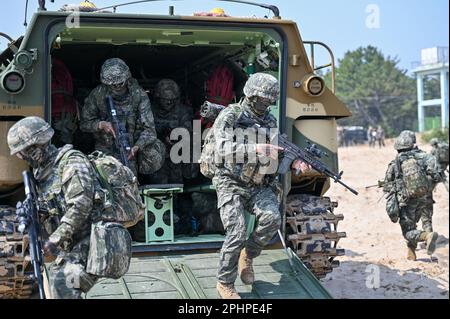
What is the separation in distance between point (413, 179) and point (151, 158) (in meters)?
4.19

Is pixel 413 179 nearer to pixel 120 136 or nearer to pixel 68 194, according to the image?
pixel 120 136

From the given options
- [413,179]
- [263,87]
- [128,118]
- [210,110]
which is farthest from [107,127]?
[413,179]

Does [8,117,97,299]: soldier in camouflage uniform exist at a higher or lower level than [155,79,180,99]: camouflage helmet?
lower

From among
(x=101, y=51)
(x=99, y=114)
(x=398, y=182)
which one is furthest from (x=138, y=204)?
(x=398, y=182)

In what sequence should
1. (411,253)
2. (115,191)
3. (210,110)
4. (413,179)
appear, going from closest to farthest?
1. (115,191)
2. (210,110)
3. (413,179)
4. (411,253)

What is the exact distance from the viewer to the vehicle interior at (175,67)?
654cm

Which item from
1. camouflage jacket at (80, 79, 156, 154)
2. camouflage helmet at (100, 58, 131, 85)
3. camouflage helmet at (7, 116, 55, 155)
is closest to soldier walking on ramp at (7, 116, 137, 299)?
camouflage helmet at (7, 116, 55, 155)

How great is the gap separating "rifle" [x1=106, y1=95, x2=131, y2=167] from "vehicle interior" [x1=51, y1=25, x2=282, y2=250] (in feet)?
1.27

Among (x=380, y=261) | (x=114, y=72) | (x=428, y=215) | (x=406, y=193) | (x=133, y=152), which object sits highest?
(x=114, y=72)

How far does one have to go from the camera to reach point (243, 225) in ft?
18.8

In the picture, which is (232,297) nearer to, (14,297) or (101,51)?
(14,297)

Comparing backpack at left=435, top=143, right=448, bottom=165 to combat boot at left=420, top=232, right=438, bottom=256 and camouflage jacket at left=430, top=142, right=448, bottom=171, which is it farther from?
combat boot at left=420, top=232, right=438, bottom=256

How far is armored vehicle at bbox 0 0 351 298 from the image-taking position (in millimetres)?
5949

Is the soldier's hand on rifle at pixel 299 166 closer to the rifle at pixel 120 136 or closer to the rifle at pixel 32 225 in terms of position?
the rifle at pixel 120 136
